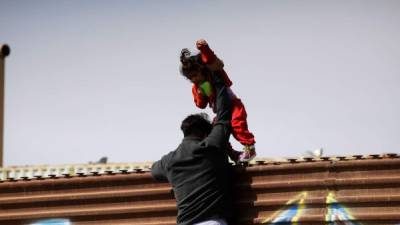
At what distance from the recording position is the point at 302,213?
575cm

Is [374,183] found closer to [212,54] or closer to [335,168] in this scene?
[335,168]

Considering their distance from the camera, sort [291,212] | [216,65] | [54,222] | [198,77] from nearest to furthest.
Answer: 1. [291,212]
2. [216,65]
3. [198,77]
4. [54,222]

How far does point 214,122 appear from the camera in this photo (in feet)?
19.5

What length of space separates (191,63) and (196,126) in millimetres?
513

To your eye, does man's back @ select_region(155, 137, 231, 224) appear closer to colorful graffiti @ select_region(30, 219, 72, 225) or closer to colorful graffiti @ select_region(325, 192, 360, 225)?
colorful graffiti @ select_region(325, 192, 360, 225)

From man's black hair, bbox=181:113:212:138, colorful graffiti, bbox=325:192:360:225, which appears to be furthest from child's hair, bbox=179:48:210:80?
colorful graffiti, bbox=325:192:360:225

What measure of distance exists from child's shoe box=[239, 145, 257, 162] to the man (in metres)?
0.15

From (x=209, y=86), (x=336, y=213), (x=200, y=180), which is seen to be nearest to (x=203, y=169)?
(x=200, y=180)

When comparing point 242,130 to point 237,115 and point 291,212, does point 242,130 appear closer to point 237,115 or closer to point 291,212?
point 237,115

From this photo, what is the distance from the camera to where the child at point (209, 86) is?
585 cm

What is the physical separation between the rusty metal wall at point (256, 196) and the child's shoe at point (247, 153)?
0.08 m

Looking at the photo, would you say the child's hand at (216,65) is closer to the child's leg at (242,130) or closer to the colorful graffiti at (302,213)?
the child's leg at (242,130)

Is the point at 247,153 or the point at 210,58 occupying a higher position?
the point at 210,58

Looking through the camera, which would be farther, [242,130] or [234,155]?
[234,155]
